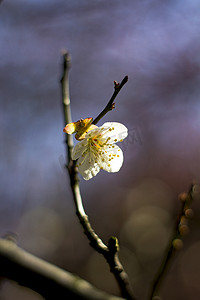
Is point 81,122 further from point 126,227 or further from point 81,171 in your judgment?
point 126,227

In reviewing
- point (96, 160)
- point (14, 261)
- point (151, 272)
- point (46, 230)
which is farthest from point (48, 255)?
point (14, 261)

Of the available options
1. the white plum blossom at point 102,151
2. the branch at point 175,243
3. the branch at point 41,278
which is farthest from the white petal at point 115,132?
the branch at point 41,278

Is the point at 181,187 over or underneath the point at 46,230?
over

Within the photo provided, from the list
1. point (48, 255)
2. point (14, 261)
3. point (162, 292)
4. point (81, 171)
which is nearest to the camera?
point (14, 261)

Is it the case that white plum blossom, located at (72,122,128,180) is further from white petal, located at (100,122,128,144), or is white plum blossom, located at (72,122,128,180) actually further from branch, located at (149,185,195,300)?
branch, located at (149,185,195,300)

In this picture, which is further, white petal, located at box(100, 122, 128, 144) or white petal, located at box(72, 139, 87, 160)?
white petal, located at box(100, 122, 128, 144)

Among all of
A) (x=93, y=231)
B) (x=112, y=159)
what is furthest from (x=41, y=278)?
(x=112, y=159)

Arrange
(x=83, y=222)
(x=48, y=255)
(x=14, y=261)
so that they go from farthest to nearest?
(x=48, y=255) < (x=83, y=222) < (x=14, y=261)

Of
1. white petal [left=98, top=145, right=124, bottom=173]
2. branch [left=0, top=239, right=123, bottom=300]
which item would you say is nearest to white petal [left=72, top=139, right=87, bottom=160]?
white petal [left=98, top=145, right=124, bottom=173]
